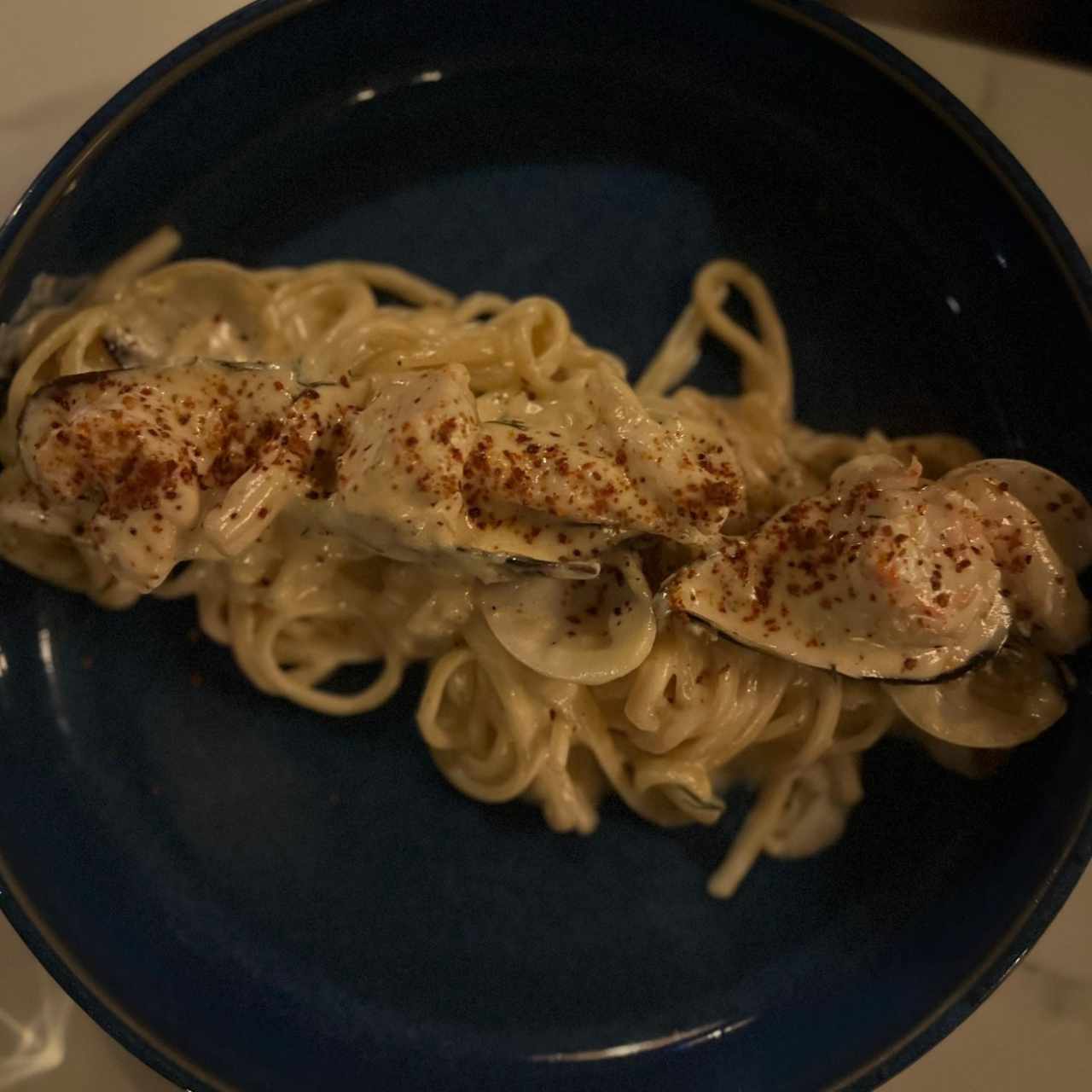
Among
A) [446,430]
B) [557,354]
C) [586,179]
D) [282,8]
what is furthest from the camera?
[586,179]

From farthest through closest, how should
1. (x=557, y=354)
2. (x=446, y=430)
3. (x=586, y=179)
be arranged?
(x=586, y=179)
(x=557, y=354)
(x=446, y=430)

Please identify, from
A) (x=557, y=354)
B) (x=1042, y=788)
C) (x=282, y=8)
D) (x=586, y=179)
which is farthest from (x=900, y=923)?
(x=282, y=8)

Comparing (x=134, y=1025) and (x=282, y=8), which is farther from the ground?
(x=282, y=8)

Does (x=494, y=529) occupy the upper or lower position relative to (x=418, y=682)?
upper

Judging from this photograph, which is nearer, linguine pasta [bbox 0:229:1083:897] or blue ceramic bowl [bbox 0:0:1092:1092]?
linguine pasta [bbox 0:229:1083:897]

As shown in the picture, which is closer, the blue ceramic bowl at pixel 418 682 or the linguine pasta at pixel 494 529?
the linguine pasta at pixel 494 529

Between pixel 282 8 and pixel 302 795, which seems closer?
pixel 282 8

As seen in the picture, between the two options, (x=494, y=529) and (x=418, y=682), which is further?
(x=418, y=682)

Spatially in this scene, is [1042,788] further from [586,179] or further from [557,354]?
[586,179]
